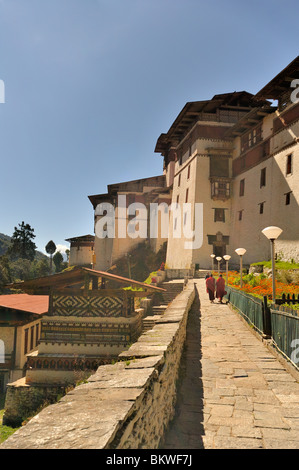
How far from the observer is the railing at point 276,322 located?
5.96m

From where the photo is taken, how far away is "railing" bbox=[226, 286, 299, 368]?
596 centimetres

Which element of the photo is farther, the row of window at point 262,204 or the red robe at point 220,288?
the row of window at point 262,204

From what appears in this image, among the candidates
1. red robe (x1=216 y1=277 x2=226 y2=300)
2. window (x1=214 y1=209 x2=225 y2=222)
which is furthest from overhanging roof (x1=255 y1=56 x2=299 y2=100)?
red robe (x1=216 y1=277 x2=226 y2=300)

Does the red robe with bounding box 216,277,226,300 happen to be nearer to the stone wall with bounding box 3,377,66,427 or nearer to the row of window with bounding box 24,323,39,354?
the stone wall with bounding box 3,377,66,427

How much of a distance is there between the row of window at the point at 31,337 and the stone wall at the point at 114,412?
15.2 m

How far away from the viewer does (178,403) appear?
4734 millimetres

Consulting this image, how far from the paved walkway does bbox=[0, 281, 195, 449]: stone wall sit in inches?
17.3

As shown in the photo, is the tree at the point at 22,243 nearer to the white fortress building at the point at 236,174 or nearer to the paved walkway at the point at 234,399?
the white fortress building at the point at 236,174

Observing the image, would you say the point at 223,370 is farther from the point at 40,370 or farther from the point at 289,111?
the point at 289,111

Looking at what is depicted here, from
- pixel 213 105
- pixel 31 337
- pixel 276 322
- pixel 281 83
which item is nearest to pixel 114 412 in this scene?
pixel 276 322

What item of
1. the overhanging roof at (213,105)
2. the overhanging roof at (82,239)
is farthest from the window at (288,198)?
the overhanging roof at (82,239)

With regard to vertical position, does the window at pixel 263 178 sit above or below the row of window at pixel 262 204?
above
